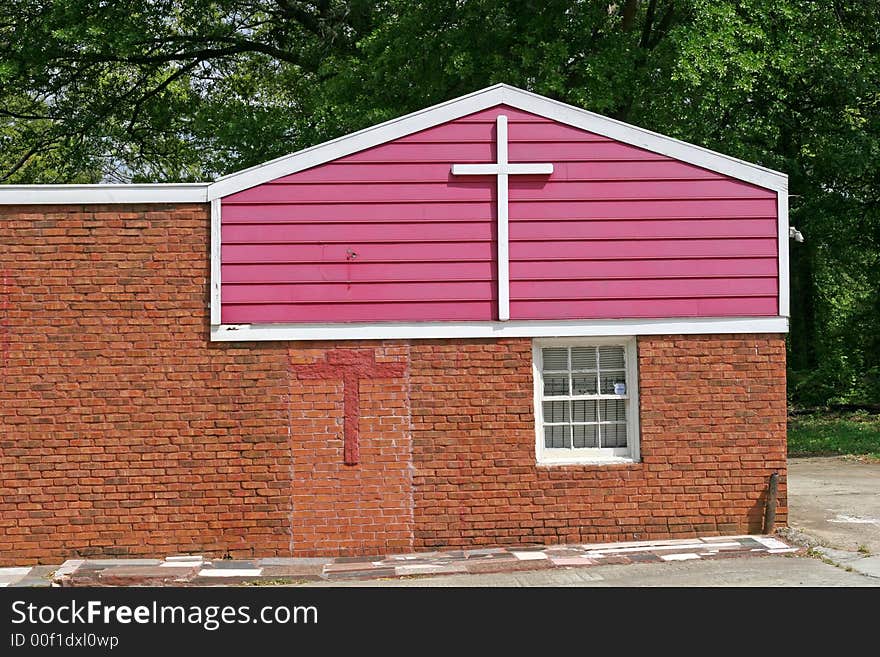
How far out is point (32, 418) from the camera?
37.2 feet

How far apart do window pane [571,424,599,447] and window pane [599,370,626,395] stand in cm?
39

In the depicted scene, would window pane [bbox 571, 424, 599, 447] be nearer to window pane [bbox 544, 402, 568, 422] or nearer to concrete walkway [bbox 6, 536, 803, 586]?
window pane [bbox 544, 402, 568, 422]

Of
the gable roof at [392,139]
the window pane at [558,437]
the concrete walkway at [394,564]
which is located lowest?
the concrete walkway at [394,564]

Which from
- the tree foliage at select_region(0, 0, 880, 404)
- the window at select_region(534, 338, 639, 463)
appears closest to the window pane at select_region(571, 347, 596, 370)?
the window at select_region(534, 338, 639, 463)

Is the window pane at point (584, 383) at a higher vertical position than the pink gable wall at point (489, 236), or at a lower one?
lower

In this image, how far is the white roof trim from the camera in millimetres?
11477

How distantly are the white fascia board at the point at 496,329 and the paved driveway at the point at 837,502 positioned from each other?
7.81ft

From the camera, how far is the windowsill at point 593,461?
11.8m

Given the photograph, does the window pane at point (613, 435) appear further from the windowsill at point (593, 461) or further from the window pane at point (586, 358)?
the window pane at point (586, 358)

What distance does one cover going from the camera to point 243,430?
1145cm

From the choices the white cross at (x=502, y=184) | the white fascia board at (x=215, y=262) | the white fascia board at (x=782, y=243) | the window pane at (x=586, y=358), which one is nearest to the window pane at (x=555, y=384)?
the window pane at (x=586, y=358)

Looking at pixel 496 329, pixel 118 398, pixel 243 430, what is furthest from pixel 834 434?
pixel 118 398

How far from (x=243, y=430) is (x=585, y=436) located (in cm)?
357

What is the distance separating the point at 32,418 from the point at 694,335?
6.78m
